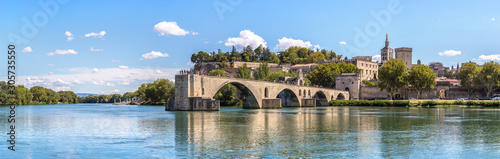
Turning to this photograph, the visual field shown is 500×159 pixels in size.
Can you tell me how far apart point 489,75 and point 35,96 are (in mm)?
85032

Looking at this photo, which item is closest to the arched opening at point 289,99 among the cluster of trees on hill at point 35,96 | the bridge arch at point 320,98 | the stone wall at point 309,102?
the stone wall at point 309,102

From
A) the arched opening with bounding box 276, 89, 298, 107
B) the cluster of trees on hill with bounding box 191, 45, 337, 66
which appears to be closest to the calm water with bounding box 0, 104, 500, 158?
the arched opening with bounding box 276, 89, 298, 107

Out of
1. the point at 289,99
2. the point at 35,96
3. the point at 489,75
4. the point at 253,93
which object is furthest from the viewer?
the point at 35,96

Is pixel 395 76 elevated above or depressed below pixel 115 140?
above

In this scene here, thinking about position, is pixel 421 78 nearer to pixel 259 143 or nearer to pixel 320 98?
pixel 320 98

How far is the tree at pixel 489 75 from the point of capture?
223ft

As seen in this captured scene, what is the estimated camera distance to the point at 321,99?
72.9 metres

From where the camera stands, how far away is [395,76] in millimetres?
69062

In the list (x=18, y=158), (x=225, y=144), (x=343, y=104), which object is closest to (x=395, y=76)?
(x=343, y=104)

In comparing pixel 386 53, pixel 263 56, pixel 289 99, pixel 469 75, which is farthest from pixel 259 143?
pixel 386 53

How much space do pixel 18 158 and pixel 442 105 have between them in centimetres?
5206

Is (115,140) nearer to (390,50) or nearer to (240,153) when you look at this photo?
(240,153)

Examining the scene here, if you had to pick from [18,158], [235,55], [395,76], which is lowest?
[18,158]

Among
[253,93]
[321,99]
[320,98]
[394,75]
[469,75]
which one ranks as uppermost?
[469,75]
